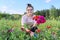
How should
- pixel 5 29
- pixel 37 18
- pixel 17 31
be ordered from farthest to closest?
pixel 37 18 < pixel 5 29 < pixel 17 31

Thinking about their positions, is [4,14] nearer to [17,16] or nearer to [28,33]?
[17,16]

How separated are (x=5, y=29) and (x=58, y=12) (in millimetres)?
10013

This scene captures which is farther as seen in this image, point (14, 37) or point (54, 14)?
point (54, 14)

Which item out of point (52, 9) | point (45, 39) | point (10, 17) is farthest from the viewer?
point (52, 9)

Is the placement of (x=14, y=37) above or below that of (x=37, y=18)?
below

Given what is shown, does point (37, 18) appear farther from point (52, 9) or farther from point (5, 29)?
point (52, 9)

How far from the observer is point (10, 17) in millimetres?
11469

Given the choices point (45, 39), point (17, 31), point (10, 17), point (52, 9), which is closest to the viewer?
point (45, 39)

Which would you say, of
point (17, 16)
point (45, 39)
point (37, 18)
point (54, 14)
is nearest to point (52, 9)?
point (54, 14)

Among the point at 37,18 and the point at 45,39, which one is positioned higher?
the point at 37,18

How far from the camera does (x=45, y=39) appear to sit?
2.95 metres

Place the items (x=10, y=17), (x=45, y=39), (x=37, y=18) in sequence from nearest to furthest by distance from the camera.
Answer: (x=45, y=39) < (x=37, y=18) < (x=10, y=17)

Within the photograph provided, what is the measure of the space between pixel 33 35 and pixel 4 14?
9045mm

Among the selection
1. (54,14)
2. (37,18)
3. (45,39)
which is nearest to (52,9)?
(54,14)
